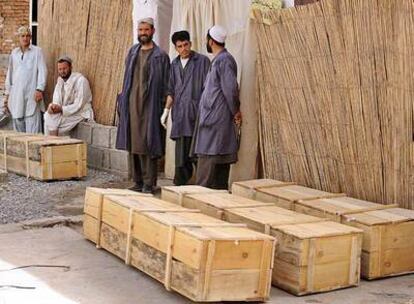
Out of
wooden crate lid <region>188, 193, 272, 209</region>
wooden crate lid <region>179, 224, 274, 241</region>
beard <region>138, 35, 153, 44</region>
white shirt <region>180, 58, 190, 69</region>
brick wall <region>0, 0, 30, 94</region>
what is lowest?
wooden crate lid <region>179, 224, 274, 241</region>

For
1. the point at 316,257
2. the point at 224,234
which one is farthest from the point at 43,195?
the point at 316,257

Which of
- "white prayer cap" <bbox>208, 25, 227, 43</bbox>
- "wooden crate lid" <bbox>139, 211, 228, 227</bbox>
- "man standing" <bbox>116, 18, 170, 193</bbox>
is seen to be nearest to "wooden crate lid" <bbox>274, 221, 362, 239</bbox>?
"wooden crate lid" <bbox>139, 211, 228, 227</bbox>

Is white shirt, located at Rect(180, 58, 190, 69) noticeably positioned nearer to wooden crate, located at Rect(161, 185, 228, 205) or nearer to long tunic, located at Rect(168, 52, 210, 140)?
long tunic, located at Rect(168, 52, 210, 140)

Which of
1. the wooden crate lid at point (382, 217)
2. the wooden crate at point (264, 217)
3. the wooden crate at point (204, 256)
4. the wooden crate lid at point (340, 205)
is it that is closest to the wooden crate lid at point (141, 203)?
the wooden crate at point (204, 256)

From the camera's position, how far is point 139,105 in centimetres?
841

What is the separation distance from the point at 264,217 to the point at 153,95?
3.29 meters

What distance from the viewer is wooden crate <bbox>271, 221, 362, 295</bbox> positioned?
4.93 metres

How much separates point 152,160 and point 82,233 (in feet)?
6.26

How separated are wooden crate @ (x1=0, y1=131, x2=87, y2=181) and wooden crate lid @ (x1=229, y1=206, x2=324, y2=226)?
4.23m

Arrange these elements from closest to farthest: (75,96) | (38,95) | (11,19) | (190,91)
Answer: (190,91) < (75,96) < (38,95) < (11,19)

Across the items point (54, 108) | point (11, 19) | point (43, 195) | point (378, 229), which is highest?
point (11, 19)

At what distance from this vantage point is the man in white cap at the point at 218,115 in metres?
7.34

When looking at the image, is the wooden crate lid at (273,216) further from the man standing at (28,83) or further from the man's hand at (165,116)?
the man standing at (28,83)

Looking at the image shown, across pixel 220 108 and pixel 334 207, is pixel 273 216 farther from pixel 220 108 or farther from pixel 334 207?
pixel 220 108
